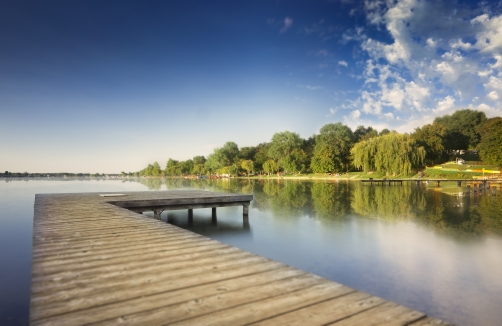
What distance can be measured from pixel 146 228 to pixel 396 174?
44774 millimetres

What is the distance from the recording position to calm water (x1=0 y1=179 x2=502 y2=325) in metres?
4.98

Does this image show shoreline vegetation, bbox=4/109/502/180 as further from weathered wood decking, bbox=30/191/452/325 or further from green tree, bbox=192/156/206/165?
weathered wood decking, bbox=30/191/452/325

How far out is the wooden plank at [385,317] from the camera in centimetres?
191

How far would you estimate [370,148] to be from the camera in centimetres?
4253

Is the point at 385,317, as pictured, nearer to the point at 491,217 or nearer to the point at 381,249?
the point at 381,249

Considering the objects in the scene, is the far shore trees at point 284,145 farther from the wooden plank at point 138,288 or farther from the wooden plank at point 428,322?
the wooden plank at point 428,322

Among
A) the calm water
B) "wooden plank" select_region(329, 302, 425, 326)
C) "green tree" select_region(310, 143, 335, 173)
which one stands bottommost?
the calm water

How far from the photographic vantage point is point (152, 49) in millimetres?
29219

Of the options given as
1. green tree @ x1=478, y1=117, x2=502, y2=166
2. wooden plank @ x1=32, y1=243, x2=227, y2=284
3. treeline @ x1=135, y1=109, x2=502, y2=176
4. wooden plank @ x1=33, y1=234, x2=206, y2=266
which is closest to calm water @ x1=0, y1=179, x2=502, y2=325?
wooden plank @ x1=33, y1=234, x2=206, y2=266

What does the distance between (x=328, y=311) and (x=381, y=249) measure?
6771mm

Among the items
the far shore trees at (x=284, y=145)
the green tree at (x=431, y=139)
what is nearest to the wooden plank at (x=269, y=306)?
the green tree at (x=431, y=139)

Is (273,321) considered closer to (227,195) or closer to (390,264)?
(390,264)

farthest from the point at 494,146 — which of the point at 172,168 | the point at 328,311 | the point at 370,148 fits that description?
the point at 172,168

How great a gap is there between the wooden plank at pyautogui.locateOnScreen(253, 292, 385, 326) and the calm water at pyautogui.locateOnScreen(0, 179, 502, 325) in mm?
3064
